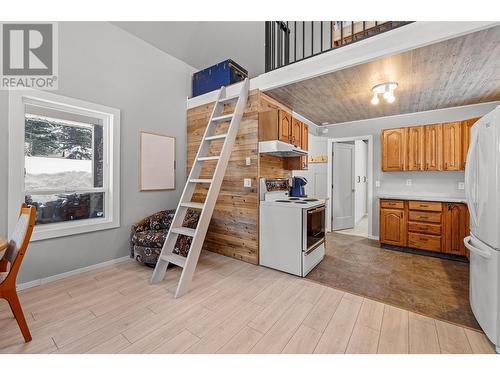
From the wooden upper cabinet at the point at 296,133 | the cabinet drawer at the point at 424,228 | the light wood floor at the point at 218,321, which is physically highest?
the wooden upper cabinet at the point at 296,133

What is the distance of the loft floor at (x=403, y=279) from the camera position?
206 centimetres

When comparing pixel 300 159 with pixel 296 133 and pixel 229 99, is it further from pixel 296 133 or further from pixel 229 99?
pixel 229 99

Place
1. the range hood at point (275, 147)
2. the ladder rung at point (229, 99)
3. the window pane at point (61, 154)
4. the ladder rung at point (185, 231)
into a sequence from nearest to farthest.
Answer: the ladder rung at point (185, 231)
the window pane at point (61, 154)
the range hood at point (275, 147)
the ladder rung at point (229, 99)

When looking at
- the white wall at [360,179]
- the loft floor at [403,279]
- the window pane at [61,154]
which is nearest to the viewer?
the loft floor at [403,279]

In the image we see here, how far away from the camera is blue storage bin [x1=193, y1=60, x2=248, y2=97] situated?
342 centimetres

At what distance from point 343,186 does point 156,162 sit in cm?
416

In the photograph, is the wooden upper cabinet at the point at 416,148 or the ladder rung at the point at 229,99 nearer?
the ladder rung at the point at 229,99

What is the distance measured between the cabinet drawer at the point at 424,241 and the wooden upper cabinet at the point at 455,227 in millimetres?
84

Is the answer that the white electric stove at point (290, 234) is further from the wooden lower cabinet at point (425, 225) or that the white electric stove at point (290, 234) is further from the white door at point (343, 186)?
the white door at point (343, 186)

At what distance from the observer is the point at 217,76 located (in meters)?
3.50

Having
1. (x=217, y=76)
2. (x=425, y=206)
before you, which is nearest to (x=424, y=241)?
(x=425, y=206)

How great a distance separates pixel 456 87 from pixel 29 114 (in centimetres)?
523

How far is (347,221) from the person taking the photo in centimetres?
534

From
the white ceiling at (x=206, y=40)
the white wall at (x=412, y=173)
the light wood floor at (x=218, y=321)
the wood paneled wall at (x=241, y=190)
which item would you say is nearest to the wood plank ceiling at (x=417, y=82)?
the white wall at (x=412, y=173)
